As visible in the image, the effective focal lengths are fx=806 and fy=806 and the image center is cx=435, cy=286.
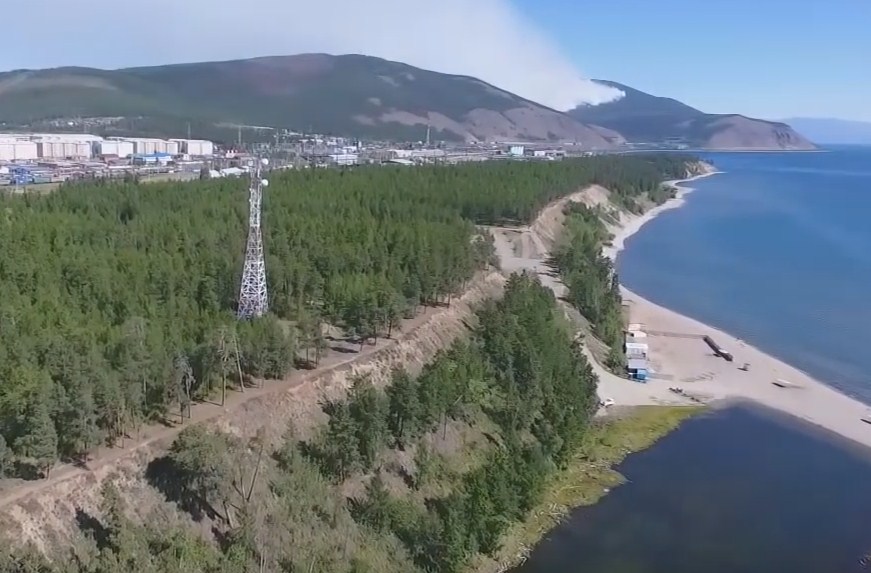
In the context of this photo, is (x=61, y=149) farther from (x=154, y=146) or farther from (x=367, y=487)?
(x=367, y=487)

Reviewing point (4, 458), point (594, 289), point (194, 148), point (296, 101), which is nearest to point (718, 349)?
point (594, 289)

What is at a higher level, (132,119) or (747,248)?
(132,119)

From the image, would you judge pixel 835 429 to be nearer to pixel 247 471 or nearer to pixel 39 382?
pixel 247 471

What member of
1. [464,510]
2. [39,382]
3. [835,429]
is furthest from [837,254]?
[39,382]

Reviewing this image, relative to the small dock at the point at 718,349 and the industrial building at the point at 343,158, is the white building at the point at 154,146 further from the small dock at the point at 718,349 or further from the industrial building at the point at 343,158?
the small dock at the point at 718,349

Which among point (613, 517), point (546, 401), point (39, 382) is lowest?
point (613, 517)

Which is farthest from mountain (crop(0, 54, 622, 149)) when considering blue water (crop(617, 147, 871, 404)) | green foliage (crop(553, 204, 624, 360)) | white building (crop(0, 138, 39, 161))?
green foliage (crop(553, 204, 624, 360))
